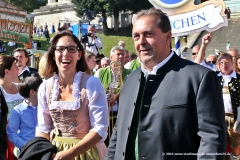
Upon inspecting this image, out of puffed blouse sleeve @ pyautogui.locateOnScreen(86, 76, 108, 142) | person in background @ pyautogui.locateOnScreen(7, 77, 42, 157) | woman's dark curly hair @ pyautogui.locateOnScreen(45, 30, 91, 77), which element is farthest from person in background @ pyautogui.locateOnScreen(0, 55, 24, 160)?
puffed blouse sleeve @ pyautogui.locateOnScreen(86, 76, 108, 142)

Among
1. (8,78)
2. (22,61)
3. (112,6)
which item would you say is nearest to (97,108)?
(8,78)

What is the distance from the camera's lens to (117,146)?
288 cm

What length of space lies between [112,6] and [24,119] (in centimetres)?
4343

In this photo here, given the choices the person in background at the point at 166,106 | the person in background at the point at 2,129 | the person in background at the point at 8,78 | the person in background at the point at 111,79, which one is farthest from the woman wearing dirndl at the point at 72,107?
the person in background at the point at 111,79

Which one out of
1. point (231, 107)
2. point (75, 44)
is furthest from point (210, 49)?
point (75, 44)

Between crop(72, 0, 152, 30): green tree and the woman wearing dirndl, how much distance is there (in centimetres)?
4382

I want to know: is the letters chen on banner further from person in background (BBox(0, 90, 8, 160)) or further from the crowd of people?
person in background (BBox(0, 90, 8, 160))

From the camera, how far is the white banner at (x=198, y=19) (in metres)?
7.66

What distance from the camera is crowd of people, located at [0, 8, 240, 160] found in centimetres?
248

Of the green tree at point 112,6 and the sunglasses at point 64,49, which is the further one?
the green tree at point 112,6

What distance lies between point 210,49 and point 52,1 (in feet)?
134

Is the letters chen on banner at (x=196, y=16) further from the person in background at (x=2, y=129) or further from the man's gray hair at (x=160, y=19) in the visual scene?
the man's gray hair at (x=160, y=19)

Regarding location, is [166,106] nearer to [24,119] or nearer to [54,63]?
[54,63]

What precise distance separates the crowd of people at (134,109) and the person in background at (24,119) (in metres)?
0.01
